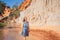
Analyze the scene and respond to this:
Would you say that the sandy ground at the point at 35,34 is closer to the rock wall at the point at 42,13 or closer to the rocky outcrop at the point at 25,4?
the rock wall at the point at 42,13

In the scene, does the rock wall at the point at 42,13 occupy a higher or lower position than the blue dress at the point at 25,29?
higher

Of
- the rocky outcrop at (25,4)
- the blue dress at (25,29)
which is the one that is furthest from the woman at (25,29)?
the rocky outcrop at (25,4)

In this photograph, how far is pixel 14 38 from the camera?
2.09 m

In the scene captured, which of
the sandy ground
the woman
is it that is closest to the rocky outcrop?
the woman

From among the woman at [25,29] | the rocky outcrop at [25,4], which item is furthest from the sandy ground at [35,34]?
the rocky outcrop at [25,4]

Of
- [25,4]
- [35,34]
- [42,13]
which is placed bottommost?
[35,34]

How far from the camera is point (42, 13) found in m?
2.13

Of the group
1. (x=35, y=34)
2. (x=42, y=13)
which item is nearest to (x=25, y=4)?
(x=42, y=13)

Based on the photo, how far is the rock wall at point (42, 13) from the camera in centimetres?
208

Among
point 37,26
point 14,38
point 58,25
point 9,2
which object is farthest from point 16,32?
point 58,25

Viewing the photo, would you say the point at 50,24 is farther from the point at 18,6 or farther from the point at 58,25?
the point at 18,6

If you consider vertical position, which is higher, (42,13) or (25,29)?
(42,13)

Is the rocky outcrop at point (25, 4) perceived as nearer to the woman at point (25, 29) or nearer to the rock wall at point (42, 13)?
the rock wall at point (42, 13)

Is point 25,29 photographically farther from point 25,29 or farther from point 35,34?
point 35,34
